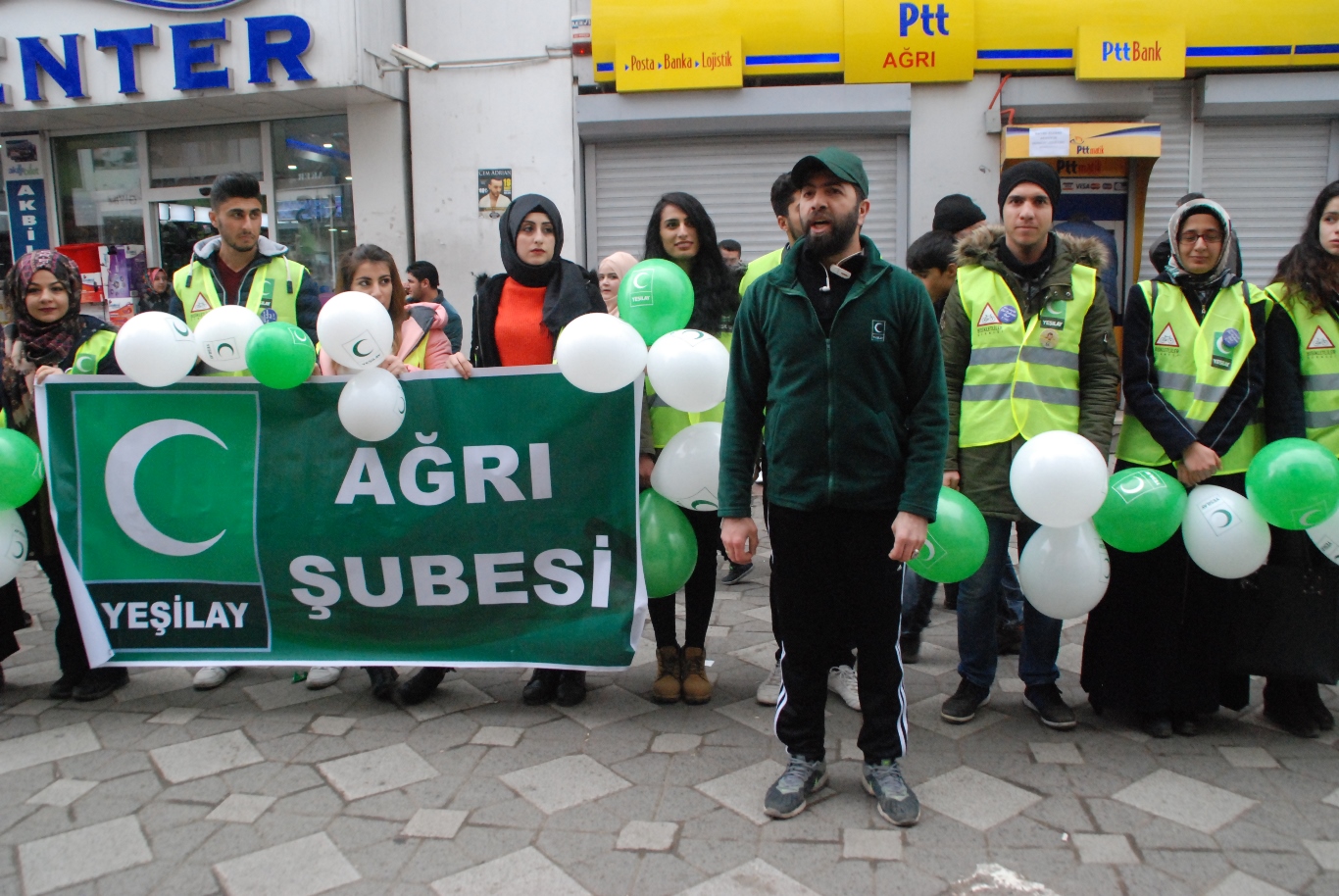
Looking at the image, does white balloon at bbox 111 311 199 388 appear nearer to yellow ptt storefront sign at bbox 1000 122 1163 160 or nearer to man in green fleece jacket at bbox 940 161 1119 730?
man in green fleece jacket at bbox 940 161 1119 730

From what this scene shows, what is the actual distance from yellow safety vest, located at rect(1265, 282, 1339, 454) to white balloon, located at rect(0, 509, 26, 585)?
4767 mm

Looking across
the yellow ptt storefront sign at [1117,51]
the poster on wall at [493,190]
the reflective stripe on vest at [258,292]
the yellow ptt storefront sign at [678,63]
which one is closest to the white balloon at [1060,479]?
the reflective stripe on vest at [258,292]

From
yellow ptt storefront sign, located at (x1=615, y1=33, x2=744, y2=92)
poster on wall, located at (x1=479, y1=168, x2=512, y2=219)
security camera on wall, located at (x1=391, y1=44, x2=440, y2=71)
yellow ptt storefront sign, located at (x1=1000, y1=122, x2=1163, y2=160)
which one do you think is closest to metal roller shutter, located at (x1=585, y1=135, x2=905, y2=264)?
yellow ptt storefront sign, located at (x1=615, y1=33, x2=744, y2=92)

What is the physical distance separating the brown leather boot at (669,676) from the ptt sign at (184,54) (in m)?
8.09

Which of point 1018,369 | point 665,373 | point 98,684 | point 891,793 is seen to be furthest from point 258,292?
point 891,793

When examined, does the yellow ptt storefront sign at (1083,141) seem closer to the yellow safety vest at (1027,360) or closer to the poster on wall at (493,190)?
the poster on wall at (493,190)

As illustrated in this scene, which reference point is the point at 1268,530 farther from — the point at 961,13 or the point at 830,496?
the point at 961,13

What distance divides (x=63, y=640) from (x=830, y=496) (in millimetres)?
3214

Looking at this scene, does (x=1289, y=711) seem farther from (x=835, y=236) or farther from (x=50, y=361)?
(x=50, y=361)

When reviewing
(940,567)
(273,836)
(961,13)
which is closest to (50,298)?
(273,836)

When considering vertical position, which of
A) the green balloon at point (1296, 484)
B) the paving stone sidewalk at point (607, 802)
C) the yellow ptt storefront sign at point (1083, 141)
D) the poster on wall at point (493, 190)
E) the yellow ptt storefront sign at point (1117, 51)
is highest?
the yellow ptt storefront sign at point (1117, 51)

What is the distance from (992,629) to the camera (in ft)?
11.4

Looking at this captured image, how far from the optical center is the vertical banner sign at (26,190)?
11250 mm

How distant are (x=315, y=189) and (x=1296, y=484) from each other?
10207 millimetres
